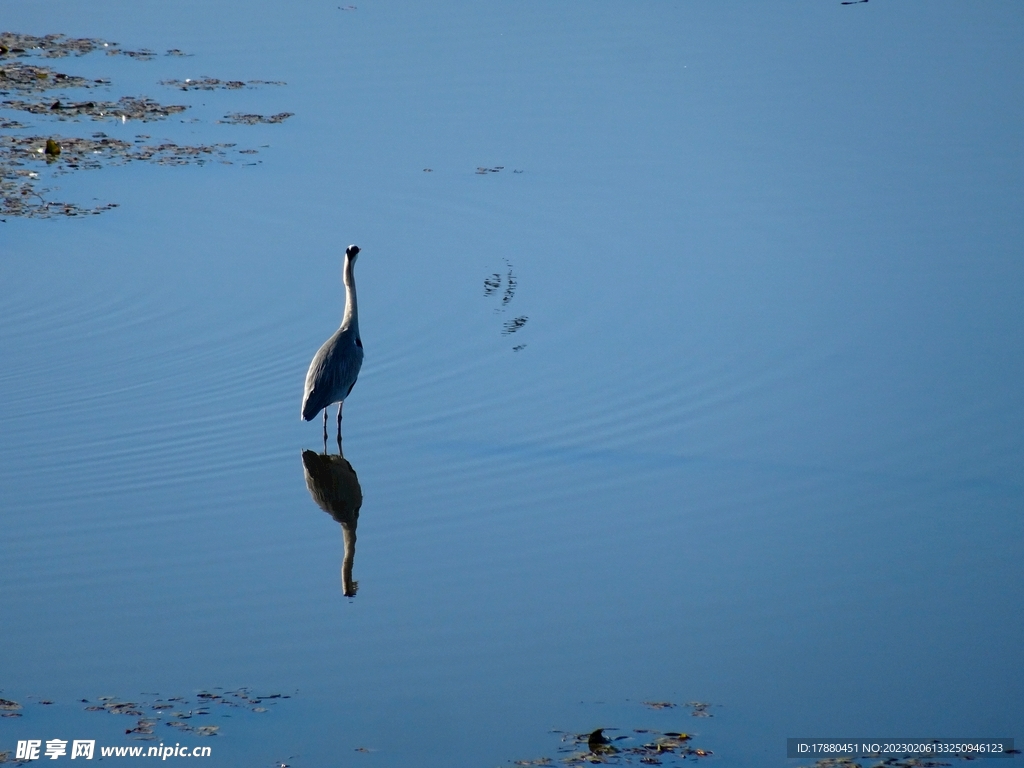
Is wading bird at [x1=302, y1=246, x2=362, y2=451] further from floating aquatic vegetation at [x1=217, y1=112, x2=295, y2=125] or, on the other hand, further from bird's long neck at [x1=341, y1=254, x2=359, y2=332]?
floating aquatic vegetation at [x1=217, y1=112, x2=295, y2=125]

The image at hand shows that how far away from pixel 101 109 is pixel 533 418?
28.7ft

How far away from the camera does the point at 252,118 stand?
1538 cm

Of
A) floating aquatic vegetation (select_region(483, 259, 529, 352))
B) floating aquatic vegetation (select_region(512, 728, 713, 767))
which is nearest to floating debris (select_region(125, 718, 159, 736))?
floating aquatic vegetation (select_region(512, 728, 713, 767))

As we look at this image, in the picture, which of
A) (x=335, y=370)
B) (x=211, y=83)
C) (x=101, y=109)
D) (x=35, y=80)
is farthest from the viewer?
(x=211, y=83)

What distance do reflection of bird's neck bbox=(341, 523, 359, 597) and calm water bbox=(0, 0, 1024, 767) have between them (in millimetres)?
49

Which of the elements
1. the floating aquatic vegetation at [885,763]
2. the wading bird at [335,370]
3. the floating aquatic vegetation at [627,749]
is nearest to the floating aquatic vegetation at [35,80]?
the wading bird at [335,370]

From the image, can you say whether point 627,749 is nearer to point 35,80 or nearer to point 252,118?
point 252,118

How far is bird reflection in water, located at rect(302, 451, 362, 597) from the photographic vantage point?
734 cm

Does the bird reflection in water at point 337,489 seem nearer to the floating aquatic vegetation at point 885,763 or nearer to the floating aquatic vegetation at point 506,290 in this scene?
the floating aquatic vegetation at point 506,290

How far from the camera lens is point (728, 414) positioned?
9.01 m

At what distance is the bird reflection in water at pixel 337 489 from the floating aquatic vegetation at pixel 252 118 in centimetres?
782

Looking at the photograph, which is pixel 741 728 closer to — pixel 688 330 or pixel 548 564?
pixel 548 564

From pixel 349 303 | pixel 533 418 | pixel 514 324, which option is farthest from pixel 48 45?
pixel 533 418

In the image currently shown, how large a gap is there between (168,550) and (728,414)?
12.8 feet
